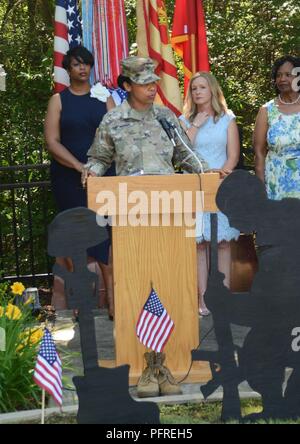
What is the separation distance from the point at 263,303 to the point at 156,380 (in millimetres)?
814

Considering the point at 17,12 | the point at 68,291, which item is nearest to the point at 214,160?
the point at 68,291

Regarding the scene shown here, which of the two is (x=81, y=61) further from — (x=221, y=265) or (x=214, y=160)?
(x=221, y=265)

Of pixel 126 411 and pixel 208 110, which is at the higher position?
pixel 208 110

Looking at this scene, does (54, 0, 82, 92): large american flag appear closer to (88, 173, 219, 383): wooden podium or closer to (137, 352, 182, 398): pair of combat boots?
(88, 173, 219, 383): wooden podium

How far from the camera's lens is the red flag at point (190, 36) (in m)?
7.55

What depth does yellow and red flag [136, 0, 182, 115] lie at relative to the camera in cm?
742

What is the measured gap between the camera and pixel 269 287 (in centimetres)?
473

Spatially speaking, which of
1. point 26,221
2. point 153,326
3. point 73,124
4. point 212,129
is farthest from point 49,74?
point 153,326

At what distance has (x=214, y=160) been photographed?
6656 millimetres

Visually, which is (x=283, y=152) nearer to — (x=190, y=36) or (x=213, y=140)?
(x=213, y=140)

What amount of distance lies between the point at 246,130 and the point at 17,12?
13.4 feet

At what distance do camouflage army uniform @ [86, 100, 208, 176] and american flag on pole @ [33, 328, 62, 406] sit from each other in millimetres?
1471

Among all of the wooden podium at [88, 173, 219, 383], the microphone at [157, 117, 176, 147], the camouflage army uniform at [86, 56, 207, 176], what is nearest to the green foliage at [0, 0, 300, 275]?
the camouflage army uniform at [86, 56, 207, 176]

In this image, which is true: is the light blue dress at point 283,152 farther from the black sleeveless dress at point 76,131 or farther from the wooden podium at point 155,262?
the wooden podium at point 155,262
